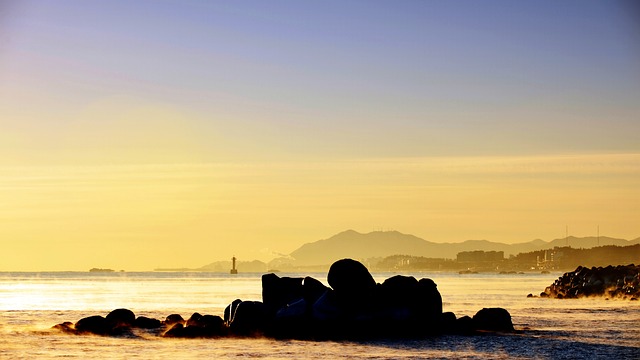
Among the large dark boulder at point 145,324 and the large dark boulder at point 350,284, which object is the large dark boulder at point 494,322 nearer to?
the large dark boulder at point 350,284

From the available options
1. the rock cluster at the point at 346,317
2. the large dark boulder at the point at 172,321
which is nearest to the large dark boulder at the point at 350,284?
the rock cluster at the point at 346,317

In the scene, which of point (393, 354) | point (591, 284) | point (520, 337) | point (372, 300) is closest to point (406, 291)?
point (372, 300)

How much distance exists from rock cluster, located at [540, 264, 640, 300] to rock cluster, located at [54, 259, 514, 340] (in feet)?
188

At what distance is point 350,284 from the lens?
5494 cm

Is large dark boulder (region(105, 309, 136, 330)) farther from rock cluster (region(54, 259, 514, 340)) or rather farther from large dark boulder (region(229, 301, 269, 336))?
large dark boulder (region(229, 301, 269, 336))

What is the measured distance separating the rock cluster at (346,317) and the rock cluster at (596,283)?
57.2 m

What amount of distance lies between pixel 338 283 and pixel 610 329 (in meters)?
17.4

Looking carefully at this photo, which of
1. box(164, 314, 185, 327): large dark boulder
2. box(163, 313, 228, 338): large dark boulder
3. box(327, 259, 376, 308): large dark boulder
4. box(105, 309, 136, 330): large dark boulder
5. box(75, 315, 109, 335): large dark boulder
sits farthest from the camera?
box(164, 314, 185, 327): large dark boulder

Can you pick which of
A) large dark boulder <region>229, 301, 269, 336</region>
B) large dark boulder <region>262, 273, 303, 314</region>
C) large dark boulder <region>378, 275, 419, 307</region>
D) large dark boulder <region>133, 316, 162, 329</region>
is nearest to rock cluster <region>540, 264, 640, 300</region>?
large dark boulder <region>378, 275, 419, 307</region>

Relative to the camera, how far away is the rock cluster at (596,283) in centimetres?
11219

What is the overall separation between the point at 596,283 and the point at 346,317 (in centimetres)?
6990

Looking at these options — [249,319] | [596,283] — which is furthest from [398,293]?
[596,283]

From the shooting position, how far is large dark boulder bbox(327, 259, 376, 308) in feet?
180

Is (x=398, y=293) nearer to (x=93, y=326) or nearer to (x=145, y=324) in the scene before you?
(x=145, y=324)
